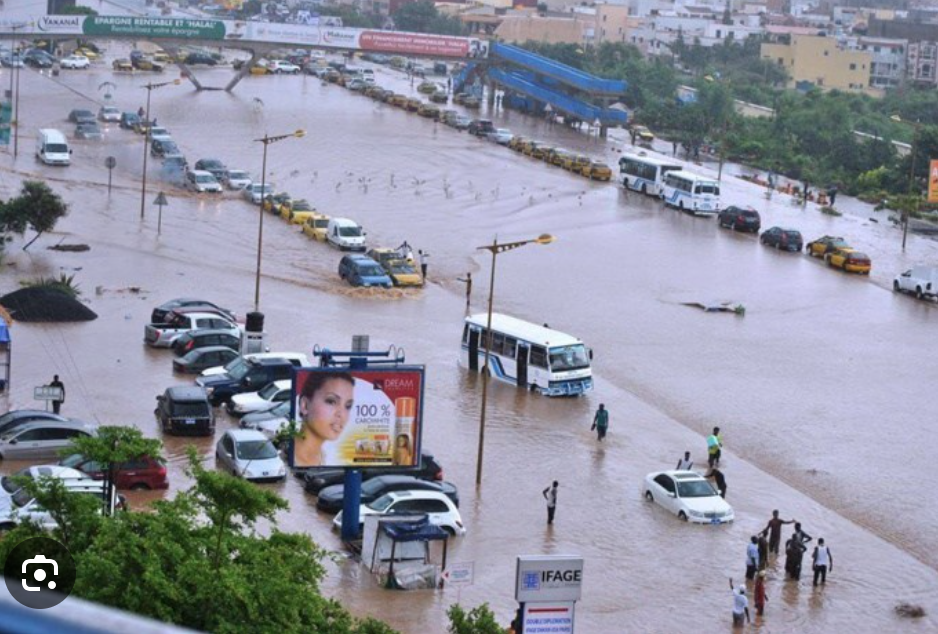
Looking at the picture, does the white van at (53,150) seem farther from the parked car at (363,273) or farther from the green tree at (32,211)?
the parked car at (363,273)

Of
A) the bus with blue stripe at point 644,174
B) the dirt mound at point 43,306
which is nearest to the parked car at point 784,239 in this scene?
the bus with blue stripe at point 644,174

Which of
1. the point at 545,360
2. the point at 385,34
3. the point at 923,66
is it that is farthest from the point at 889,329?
the point at 923,66

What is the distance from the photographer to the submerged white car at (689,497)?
17.2 meters

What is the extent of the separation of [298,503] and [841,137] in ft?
139

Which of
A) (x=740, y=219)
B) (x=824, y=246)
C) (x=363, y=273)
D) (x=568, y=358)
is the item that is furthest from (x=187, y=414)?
(x=740, y=219)

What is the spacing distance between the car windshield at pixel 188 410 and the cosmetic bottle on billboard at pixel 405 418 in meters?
4.44

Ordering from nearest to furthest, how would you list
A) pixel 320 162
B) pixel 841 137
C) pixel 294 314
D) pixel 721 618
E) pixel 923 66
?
1. pixel 721 618
2. pixel 294 314
3. pixel 320 162
4. pixel 841 137
5. pixel 923 66

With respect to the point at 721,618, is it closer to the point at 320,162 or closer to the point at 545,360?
the point at 545,360

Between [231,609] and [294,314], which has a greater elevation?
Result: [231,609]

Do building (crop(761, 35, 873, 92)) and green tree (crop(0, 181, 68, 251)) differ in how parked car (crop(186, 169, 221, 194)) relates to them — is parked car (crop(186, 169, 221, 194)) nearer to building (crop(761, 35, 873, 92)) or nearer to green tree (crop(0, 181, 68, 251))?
green tree (crop(0, 181, 68, 251))

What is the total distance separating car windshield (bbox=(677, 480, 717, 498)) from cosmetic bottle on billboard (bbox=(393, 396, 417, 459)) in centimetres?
358

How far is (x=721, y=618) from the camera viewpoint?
1457 centimetres

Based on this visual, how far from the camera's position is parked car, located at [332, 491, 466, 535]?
1574cm

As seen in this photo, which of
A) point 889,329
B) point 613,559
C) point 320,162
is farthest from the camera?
point 320,162
